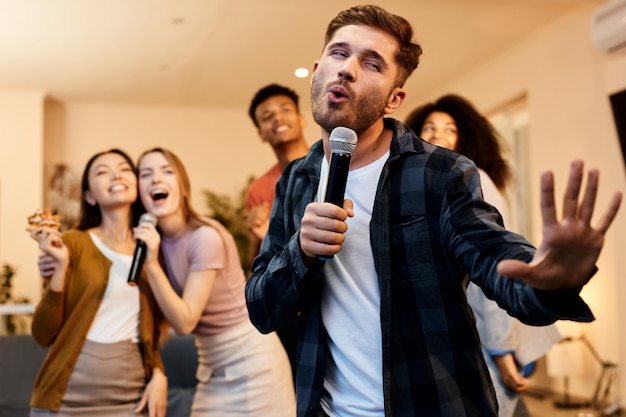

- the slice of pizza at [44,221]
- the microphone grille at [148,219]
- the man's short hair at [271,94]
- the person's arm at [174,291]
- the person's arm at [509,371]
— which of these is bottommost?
the person's arm at [509,371]

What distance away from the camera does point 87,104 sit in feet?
29.0

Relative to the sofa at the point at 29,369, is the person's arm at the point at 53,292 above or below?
above

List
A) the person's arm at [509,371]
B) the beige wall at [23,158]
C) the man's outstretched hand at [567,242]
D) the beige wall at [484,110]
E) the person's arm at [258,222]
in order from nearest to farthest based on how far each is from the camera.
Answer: the man's outstretched hand at [567,242], the person's arm at [509,371], the person's arm at [258,222], the beige wall at [484,110], the beige wall at [23,158]

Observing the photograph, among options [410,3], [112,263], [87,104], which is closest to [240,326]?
[112,263]

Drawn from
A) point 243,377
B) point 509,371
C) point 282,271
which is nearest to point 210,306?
point 243,377

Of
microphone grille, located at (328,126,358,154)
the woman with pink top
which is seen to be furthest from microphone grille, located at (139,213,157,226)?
microphone grille, located at (328,126,358,154)

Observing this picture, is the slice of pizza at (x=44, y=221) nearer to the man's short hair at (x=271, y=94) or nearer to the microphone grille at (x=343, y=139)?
the man's short hair at (x=271, y=94)

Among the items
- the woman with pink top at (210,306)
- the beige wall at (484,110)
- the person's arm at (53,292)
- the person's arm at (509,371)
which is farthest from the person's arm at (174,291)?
the beige wall at (484,110)

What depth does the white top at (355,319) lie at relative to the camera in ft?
3.86

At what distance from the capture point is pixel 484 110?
7.84 meters

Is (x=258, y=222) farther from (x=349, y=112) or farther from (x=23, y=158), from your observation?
(x=23, y=158)

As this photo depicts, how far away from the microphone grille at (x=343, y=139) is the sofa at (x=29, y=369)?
2.27 metres

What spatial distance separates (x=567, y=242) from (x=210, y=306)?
1.57 m

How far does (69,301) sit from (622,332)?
4.57 metres
